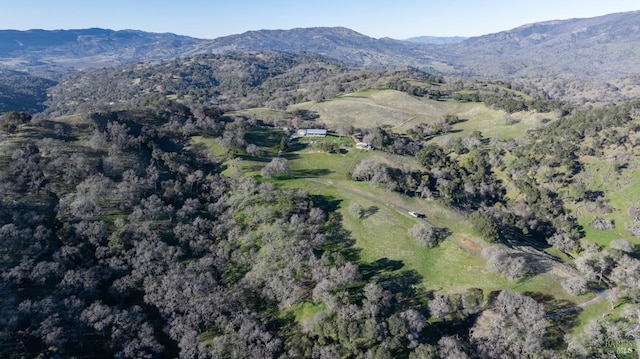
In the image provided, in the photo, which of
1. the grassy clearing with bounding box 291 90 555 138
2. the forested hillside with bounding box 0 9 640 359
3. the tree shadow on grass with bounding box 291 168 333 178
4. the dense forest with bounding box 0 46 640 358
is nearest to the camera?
the dense forest with bounding box 0 46 640 358

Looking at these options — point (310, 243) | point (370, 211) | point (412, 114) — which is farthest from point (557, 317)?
point (412, 114)

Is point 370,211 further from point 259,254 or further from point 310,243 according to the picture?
point 259,254

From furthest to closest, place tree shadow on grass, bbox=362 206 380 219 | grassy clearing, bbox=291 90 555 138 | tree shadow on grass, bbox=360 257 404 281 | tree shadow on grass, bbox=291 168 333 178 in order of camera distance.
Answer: grassy clearing, bbox=291 90 555 138 → tree shadow on grass, bbox=291 168 333 178 → tree shadow on grass, bbox=362 206 380 219 → tree shadow on grass, bbox=360 257 404 281

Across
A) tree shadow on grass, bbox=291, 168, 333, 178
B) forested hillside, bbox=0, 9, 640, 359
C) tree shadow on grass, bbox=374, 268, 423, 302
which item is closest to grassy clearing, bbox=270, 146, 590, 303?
tree shadow on grass, bbox=291, 168, 333, 178

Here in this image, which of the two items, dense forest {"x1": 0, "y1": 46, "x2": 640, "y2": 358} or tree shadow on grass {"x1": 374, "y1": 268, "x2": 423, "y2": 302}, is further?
tree shadow on grass {"x1": 374, "y1": 268, "x2": 423, "y2": 302}

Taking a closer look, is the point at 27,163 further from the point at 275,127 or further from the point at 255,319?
the point at 275,127

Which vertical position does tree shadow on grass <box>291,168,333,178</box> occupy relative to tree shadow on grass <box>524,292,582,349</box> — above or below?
above

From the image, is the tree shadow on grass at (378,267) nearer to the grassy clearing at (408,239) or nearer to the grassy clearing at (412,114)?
the grassy clearing at (408,239)

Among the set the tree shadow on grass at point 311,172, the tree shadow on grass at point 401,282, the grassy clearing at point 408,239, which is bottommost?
the tree shadow on grass at point 401,282

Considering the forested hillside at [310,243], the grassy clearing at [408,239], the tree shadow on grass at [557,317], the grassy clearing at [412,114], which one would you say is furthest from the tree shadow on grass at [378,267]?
Result: the grassy clearing at [412,114]

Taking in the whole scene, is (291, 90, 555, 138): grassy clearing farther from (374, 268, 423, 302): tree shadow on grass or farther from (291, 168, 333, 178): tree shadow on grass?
(374, 268, 423, 302): tree shadow on grass
